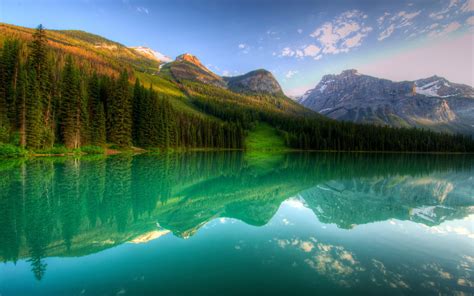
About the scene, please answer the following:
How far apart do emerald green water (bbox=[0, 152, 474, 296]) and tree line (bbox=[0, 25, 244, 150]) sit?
43.7 m

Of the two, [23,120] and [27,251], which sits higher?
[23,120]

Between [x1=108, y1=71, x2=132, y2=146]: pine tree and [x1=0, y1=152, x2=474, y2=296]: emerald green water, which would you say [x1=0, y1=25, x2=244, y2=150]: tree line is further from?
[x1=0, y1=152, x2=474, y2=296]: emerald green water

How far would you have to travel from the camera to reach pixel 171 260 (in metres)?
9.90

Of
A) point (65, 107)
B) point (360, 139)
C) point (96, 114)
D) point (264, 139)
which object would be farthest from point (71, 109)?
point (360, 139)

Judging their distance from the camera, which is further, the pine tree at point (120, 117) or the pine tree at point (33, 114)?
the pine tree at point (120, 117)

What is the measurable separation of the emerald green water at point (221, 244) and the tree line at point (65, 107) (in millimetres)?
43718

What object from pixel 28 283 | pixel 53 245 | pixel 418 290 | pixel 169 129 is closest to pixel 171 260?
pixel 28 283

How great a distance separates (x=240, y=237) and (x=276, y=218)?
16.0 feet

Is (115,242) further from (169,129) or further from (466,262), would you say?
(169,129)

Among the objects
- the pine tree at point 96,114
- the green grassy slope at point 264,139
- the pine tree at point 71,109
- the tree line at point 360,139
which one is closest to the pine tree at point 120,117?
the pine tree at point 96,114

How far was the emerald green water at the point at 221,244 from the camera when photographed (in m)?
8.29

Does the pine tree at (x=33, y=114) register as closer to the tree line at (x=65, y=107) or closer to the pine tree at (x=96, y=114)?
the tree line at (x=65, y=107)

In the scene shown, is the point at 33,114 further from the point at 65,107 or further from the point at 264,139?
the point at 264,139

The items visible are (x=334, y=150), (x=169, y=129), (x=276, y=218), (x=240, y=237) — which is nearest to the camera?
(x=240, y=237)
